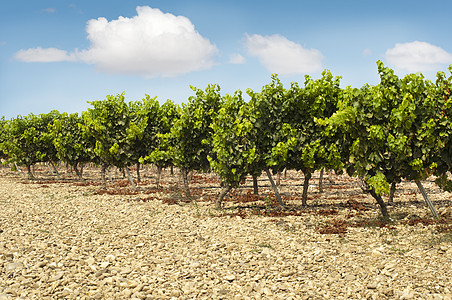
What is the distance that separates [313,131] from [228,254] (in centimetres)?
824

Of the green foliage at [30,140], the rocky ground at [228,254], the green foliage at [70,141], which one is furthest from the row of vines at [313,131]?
the green foliage at [30,140]

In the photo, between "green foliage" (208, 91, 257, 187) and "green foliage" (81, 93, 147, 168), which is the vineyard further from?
"green foliage" (81, 93, 147, 168)

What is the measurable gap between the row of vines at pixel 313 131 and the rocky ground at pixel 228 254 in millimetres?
1966

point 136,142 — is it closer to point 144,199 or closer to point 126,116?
point 126,116

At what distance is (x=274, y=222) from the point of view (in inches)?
619

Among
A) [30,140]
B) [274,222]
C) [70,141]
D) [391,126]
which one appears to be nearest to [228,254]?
[274,222]

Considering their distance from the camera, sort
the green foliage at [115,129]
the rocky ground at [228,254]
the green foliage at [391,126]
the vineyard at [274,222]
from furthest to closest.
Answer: the green foliage at [115,129]
the green foliage at [391,126]
the vineyard at [274,222]
the rocky ground at [228,254]

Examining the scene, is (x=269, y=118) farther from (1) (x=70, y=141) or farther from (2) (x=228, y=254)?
(1) (x=70, y=141)

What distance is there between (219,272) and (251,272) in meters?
0.88

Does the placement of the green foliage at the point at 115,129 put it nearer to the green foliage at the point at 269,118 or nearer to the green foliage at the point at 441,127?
the green foliage at the point at 269,118

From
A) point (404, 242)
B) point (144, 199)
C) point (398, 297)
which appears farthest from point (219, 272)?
point (144, 199)

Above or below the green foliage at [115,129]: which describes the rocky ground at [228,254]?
below

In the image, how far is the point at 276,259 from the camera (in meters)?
11.0

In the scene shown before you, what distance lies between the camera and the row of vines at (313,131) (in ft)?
45.6
